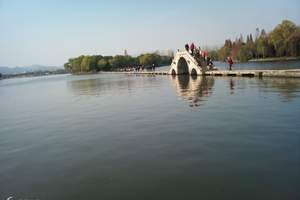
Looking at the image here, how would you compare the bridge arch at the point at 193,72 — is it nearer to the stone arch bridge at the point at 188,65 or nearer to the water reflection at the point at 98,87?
the stone arch bridge at the point at 188,65

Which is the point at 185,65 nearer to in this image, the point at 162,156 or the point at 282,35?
the point at 162,156

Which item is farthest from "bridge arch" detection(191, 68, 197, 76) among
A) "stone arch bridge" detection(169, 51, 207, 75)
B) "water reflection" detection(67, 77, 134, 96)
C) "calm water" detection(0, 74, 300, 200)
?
"calm water" detection(0, 74, 300, 200)

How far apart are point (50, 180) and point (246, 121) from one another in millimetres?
7974

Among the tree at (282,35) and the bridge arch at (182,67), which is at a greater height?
the tree at (282,35)

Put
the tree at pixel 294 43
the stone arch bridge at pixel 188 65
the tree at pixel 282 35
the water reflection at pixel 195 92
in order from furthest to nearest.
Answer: the tree at pixel 282 35 < the tree at pixel 294 43 < the stone arch bridge at pixel 188 65 < the water reflection at pixel 195 92

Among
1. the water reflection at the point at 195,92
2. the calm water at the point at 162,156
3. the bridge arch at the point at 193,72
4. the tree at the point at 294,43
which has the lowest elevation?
the calm water at the point at 162,156

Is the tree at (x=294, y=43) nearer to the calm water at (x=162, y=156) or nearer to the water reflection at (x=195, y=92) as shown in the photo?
the water reflection at (x=195, y=92)

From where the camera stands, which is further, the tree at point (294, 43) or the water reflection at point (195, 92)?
the tree at point (294, 43)

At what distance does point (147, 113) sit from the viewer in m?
16.6

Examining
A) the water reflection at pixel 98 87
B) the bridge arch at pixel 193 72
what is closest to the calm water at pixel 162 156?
the water reflection at pixel 98 87

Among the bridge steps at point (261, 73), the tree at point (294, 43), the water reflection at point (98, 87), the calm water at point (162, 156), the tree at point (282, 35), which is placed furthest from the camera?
the tree at point (282, 35)

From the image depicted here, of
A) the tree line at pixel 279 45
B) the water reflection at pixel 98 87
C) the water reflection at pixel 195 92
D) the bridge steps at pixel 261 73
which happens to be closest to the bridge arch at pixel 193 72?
the bridge steps at pixel 261 73

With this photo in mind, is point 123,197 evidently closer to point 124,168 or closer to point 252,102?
point 124,168

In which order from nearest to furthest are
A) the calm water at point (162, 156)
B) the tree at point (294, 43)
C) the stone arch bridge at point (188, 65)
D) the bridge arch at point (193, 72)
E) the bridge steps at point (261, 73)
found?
the calm water at point (162, 156) < the bridge steps at point (261, 73) < the stone arch bridge at point (188, 65) < the bridge arch at point (193, 72) < the tree at point (294, 43)
